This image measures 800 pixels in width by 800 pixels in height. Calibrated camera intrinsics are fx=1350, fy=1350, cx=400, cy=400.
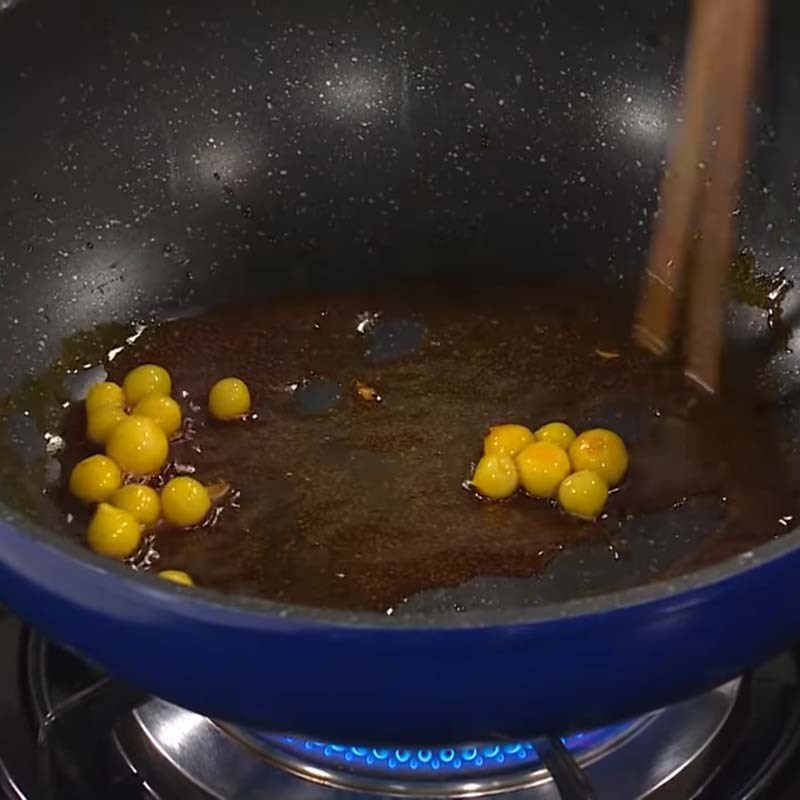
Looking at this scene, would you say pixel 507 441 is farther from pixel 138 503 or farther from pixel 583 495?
pixel 138 503

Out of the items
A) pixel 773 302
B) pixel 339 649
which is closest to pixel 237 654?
pixel 339 649

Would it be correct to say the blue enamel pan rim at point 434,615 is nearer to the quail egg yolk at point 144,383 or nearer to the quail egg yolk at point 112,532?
the quail egg yolk at point 112,532

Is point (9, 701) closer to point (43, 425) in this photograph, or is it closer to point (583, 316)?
point (43, 425)

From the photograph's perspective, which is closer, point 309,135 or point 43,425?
point 43,425

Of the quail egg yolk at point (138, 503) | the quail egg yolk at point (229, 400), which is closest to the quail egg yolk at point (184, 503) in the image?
the quail egg yolk at point (138, 503)

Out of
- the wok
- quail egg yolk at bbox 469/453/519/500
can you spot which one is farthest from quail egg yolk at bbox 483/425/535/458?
the wok

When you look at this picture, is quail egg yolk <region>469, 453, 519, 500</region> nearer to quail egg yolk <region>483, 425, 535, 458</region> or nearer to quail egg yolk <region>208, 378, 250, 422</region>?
quail egg yolk <region>483, 425, 535, 458</region>

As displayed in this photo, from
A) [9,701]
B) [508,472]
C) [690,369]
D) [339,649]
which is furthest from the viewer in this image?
[690,369]
